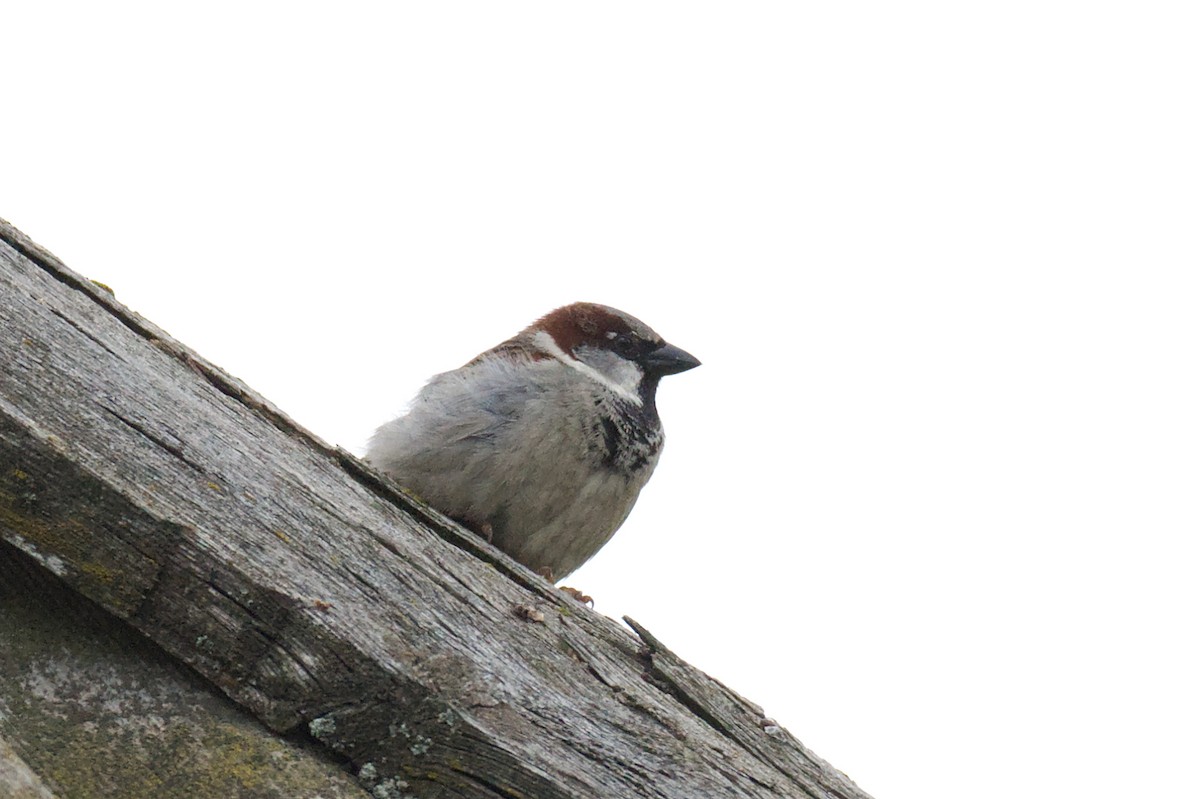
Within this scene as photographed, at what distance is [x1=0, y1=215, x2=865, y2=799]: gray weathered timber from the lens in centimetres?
141

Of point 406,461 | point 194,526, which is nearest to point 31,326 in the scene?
point 194,526

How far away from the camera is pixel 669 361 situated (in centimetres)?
396

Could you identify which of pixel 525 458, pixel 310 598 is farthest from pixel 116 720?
pixel 525 458

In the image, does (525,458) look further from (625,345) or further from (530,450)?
(625,345)

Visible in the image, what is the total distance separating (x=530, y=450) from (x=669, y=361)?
32.4 inches

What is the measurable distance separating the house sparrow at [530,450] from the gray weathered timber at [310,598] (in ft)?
4.25

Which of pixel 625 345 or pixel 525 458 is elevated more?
pixel 625 345

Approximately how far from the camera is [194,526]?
4.82 ft

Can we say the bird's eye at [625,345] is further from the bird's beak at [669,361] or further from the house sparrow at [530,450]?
the house sparrow at [530,450]

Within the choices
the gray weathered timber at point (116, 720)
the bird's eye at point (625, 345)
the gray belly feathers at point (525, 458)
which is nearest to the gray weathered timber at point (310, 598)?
the gray weathered timber at point (116, 720)

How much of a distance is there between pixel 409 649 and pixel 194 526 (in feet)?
0.89

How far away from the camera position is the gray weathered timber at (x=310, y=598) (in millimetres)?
1411

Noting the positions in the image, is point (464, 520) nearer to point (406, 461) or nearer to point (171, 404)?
point (406, 461)

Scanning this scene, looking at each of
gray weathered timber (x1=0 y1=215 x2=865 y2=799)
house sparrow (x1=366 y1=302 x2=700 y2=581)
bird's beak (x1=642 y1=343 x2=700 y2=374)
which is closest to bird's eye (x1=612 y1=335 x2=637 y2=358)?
bird's beak (x1=642 y1=343 x2=700 y2=374)
